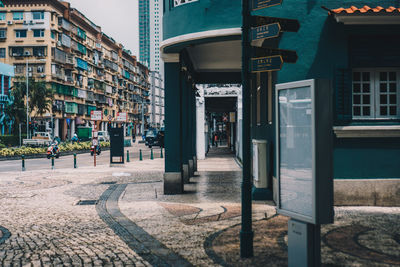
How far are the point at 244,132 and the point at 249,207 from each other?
961mm

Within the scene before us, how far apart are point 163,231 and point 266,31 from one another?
3777mm

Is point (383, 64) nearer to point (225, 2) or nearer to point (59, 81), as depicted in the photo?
point (225, 2)

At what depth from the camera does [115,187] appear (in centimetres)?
1402

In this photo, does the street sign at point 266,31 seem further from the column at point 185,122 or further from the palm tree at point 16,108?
the palm tree at point 16,108

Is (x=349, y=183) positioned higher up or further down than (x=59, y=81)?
further down

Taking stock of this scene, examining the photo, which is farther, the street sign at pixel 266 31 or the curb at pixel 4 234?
the curb at pixel 4 234

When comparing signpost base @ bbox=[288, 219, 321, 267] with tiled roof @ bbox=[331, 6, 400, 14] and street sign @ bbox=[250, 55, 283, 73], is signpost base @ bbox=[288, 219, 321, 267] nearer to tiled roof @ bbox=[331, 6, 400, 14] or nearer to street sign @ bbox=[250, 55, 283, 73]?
street sign @ bbox=[250, 55, 283, 73]

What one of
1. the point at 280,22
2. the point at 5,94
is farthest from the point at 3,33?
the point at 280,22

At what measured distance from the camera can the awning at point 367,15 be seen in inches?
358

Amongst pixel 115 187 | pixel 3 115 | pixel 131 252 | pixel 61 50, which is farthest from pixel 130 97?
pixel 131 252

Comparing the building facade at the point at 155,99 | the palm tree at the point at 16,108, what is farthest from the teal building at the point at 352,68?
the building facade at the point at 155,99

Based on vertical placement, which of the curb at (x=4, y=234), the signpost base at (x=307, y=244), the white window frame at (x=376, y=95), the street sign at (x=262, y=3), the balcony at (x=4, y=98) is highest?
the balcony at (x=4, y=98)

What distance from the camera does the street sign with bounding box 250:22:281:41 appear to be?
17.8 feet

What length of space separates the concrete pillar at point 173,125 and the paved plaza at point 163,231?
27.9 inches
